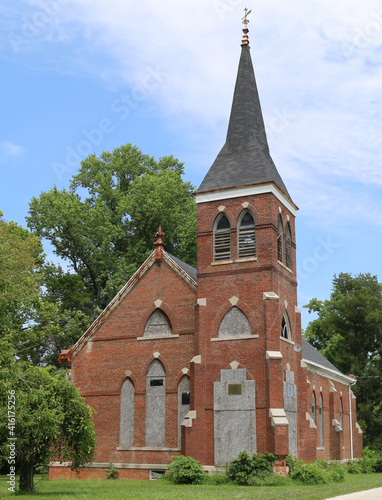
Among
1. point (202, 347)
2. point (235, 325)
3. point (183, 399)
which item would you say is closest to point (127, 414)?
point (183, 399)

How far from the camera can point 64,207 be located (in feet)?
151

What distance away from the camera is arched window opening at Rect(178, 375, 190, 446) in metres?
27.1

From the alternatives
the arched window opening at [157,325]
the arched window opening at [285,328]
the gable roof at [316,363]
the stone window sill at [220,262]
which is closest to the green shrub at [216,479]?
the arched window opening at [285,328]

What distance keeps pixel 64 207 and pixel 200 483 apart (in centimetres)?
2759

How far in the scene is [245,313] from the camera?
25.7 meters

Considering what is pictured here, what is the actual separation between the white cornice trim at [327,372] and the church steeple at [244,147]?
963 centimetres

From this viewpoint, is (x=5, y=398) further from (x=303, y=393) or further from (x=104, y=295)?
(x=104, y=295)

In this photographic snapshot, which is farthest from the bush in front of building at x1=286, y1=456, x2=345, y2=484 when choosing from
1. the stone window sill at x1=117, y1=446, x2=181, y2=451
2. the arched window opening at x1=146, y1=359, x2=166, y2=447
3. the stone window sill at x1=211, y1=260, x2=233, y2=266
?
the stone window sill at x1=211, y1=260, x2=233, y2=266

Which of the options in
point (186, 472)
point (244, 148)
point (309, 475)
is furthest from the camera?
point (244, 148)

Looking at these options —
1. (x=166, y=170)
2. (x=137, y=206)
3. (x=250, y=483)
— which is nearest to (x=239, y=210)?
(x=250, y=483)

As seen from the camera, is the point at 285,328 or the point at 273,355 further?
the point at 285,328

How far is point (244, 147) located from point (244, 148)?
0.23ft

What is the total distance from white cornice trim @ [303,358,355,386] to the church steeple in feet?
31.6

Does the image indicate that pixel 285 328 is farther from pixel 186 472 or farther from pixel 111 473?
pixel 111 473
